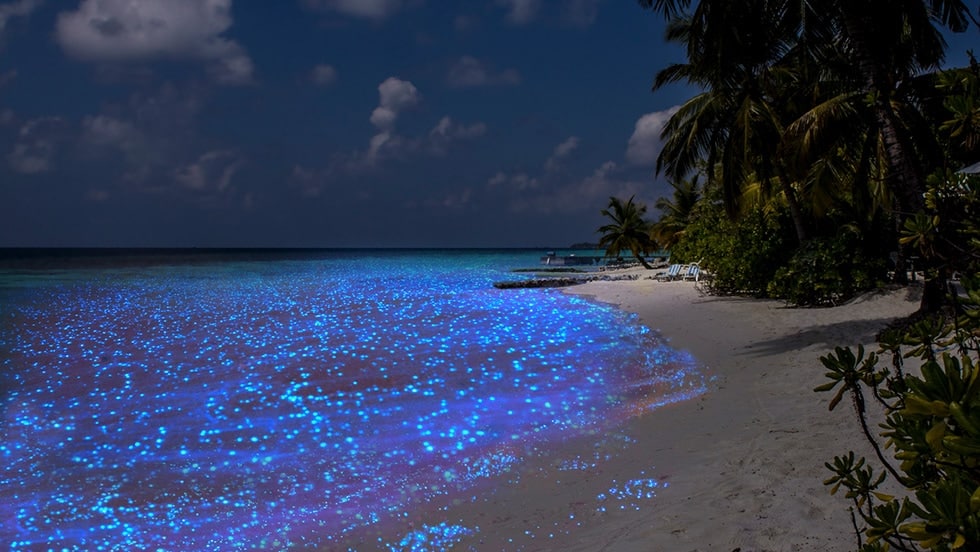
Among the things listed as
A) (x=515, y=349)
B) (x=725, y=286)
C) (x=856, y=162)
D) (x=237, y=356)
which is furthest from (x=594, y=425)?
(x=725, y=286)

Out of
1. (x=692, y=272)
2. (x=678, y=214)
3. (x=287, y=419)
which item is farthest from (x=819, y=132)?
(x=678, y=214)

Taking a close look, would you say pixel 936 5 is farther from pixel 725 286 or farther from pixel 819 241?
pixel 725 286

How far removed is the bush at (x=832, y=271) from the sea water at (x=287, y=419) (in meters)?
4.13

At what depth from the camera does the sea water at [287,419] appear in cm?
455

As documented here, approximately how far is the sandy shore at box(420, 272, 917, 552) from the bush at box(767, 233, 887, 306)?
5709 millimetres

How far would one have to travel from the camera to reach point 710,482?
446 cm

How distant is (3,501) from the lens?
16.3ft

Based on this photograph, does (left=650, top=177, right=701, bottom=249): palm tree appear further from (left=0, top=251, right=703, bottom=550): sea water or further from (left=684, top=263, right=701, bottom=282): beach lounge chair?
(left=0, top=251, right=703, bottom=550): sea water

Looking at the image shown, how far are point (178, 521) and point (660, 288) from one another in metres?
21.8

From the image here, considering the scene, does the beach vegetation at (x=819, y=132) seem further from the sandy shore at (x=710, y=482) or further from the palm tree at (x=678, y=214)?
the palm tree at (x=678, y=214)

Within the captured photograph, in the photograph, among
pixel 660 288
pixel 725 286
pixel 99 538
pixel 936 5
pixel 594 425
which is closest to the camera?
pixel 99 538

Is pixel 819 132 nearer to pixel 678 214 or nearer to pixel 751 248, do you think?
pixel 751 248

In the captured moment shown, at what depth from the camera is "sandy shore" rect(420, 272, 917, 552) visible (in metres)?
3.58

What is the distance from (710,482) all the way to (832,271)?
1074cm
